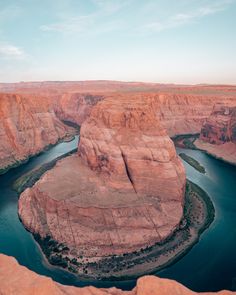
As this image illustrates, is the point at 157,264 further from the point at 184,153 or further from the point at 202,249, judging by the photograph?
the point at 184,153

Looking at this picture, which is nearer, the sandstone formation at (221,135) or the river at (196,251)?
the river at (196,251)

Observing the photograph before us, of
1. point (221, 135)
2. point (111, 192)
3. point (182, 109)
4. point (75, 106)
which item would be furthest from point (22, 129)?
point (182, 109)

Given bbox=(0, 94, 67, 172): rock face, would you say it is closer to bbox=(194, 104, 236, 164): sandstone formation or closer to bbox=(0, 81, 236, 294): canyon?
bbox=(0, 81, 236, 294): canyon

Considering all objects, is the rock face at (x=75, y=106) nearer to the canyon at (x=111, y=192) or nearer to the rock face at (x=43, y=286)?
the canyon at (x=111, y=192)

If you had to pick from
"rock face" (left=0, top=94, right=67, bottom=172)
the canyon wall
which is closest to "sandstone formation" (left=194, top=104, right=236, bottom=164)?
the canyon wall

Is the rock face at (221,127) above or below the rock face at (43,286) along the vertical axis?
below

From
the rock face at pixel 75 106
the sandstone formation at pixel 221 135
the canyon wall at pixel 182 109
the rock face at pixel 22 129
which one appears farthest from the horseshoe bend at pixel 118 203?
the rock face at pixel 75 106
